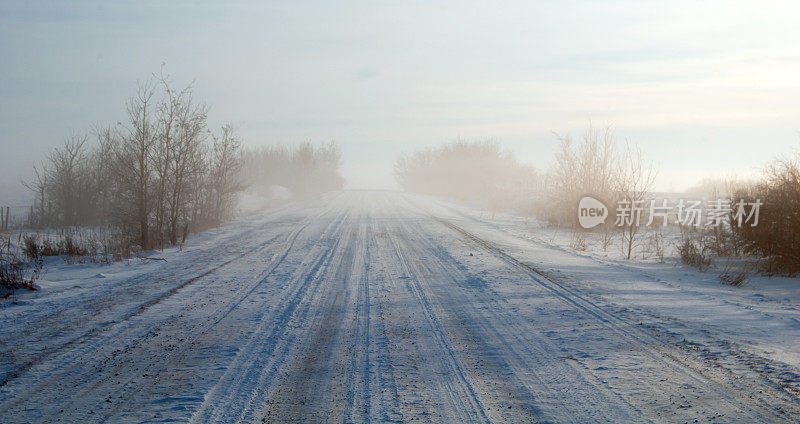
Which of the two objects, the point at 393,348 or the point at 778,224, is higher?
the point at 778,224

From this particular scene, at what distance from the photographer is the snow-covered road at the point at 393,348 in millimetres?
3572

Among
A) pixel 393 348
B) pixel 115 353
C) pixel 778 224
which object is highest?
pixel 778 224

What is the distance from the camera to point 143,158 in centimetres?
1336

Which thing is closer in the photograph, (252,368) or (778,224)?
(252,368)

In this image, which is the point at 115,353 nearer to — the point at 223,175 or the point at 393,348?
the point at 393,348

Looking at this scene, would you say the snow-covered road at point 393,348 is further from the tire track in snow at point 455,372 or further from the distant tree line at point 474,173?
the distant tree line at point 474,173

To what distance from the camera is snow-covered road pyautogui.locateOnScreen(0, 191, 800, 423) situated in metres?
3.57

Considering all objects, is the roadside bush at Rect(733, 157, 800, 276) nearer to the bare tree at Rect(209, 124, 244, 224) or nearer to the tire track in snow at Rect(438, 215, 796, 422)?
the tire track in snow at Rect(438, 215, 796, 422)

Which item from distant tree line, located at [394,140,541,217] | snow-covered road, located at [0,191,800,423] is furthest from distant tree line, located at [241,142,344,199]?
snow-covered road, located at [0,191,800,423]

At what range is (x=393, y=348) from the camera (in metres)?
4.84

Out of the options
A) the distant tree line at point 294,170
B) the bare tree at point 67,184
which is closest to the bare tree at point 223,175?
the bare tree at point 67,184

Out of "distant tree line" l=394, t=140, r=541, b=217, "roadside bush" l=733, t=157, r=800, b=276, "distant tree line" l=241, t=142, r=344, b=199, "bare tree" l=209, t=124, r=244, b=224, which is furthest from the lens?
"distant tree line" l=241, t=142, r=344, b=199

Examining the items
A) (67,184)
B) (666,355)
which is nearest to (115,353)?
(666,355)

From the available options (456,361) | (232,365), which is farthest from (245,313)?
(456,361)
